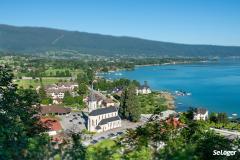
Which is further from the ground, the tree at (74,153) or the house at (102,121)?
the tree at (74,153)

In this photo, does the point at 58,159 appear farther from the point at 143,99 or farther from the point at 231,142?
the point at 143,99

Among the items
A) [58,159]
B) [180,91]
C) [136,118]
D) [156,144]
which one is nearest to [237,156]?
[156,144]

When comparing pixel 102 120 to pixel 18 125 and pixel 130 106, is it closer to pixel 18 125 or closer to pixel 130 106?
pixel 130 106

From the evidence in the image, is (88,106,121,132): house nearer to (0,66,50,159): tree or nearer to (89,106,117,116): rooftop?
(89,106,117,116): rooftop

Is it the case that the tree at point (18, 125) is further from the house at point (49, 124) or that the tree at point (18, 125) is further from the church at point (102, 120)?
the church at point (102, 120)

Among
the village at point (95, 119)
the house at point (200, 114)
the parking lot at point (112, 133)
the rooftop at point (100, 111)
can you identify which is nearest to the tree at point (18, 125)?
the village at point (95, 119)

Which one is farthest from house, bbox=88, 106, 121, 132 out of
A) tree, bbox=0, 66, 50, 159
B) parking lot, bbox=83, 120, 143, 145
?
tree, bbox=0, 66, 50, 159

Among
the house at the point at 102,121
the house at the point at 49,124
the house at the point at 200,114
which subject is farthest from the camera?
the house at the point at 200,114
